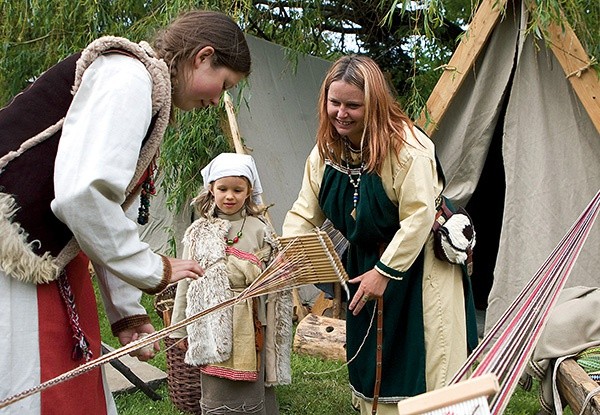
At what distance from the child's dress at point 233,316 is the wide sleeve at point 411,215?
0.90m

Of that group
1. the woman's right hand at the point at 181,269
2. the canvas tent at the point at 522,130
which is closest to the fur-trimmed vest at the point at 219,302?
the woman's right hand at the point at 181,269

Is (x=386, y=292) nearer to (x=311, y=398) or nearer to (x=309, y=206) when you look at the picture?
(x=309, y=206)

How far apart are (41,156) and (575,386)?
2.13m

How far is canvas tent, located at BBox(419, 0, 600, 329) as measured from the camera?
167 inches

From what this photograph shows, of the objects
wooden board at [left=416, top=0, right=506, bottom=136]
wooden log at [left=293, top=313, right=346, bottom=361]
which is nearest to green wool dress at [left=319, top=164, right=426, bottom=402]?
wooden board at [left=416, top=0, right=506, bottom=136]

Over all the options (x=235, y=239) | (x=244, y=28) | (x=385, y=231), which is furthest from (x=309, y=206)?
(x=244, y=28)

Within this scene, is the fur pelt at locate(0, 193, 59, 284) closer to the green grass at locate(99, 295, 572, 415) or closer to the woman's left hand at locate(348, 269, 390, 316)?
the woman's left hand at locate(348, 269, 390, 316)

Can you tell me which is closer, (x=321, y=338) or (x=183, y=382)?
(x=183, y=382)

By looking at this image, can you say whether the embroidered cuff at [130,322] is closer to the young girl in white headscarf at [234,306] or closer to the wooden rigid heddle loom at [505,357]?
the wooden rigid heddle loom at [505,357]

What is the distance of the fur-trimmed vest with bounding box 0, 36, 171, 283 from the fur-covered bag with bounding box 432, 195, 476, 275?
51.5 inches

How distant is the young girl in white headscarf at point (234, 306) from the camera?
3.23 metres

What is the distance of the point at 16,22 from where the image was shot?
235 inches

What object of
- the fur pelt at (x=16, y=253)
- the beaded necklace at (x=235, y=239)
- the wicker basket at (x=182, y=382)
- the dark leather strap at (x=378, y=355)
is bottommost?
the wicker basket at (x=182, y=382)

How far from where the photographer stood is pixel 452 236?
8.54 feet
